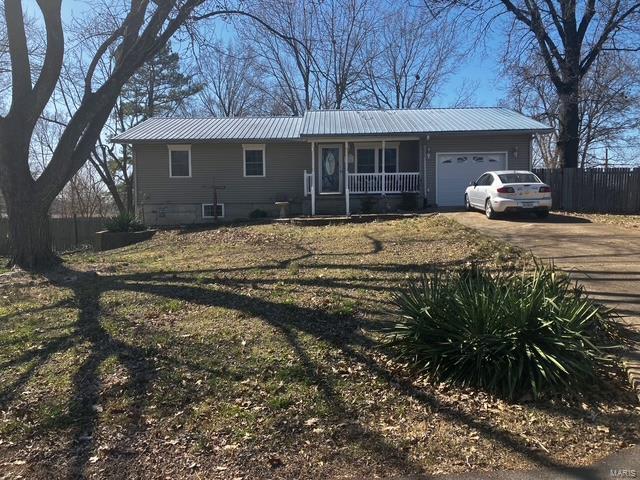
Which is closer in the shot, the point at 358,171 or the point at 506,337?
the point at 506,337

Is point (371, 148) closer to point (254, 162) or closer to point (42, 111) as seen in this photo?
point (254, 162)

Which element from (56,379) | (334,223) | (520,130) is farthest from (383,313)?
(520,130)

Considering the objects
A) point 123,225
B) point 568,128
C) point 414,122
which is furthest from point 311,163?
point 568,128

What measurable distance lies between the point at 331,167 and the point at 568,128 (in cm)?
1005

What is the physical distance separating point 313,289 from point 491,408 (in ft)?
12.3

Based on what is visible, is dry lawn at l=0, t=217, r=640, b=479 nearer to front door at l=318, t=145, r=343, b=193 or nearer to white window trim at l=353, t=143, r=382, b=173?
front door at l=318, t=145, r=343, b=193

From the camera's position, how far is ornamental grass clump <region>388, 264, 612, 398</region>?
430 cm

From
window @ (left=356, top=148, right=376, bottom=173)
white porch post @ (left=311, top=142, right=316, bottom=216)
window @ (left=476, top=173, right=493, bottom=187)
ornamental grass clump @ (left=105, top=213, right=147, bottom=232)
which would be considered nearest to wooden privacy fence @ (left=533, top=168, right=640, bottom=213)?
window @ (left=476, top=173, right=493, bottom=187)

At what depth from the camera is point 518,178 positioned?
15.2 meters

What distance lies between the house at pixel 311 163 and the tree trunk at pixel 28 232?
33.0 feet

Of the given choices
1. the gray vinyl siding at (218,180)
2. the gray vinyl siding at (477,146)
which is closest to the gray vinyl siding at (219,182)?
the gray vinyl siding at (218,180)

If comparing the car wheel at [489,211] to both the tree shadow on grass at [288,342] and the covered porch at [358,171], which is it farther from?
the tree shadow on grass at [288,342]

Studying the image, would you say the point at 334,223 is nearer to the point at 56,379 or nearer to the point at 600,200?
the point at 600,200

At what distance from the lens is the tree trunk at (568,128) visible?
2259 cm
